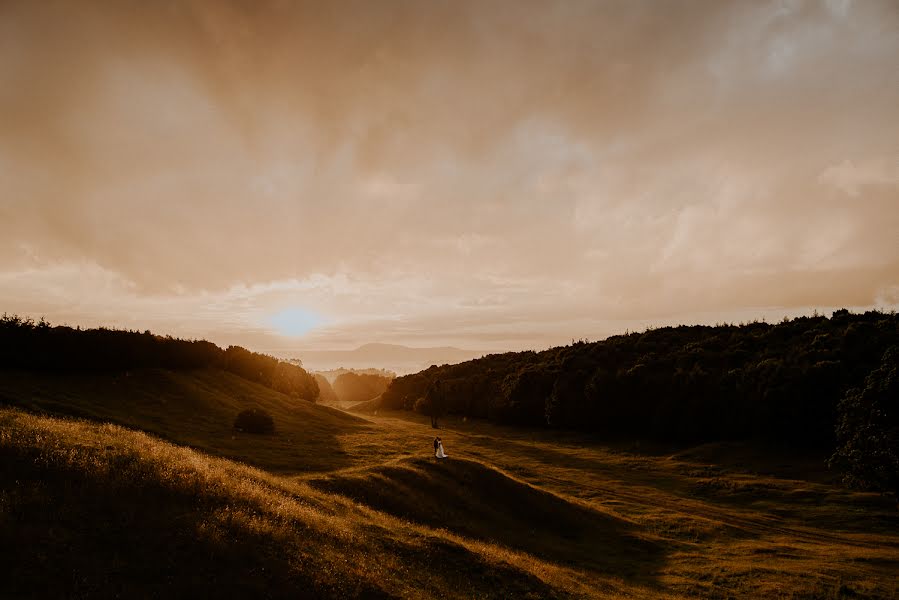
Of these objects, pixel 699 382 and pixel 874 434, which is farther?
pixel 699 382

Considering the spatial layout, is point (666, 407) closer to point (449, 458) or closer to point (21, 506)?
point (449, 458)

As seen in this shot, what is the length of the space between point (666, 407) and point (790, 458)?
17090 mm

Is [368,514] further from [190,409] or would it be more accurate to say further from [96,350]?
[96,350]

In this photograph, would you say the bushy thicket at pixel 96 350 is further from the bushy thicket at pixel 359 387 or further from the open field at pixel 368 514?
the bushy thicket at pixel 359 387

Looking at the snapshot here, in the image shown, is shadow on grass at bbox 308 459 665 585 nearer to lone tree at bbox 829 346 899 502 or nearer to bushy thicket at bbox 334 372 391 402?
lone tree at bbox 829 346 899 502

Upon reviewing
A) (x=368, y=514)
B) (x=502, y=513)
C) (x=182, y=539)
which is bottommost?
(x=502, y=513)

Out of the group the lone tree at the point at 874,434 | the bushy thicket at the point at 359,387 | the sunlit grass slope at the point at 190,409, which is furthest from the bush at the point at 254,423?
the bushy thicket at the point at 359,387

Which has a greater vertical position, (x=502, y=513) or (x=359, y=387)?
(x=502, y=513)

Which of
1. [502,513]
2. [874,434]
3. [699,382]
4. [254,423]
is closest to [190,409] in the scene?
[254,423]

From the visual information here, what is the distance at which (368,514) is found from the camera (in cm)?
2367

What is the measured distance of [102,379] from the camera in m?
49.6

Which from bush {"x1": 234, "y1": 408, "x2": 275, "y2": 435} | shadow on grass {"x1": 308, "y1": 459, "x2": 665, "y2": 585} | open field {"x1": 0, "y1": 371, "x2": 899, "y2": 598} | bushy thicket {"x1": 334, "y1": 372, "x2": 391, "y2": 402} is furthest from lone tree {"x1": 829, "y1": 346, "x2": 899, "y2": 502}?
bushy thicket {"x1": 334, "y1": 372, "x2": 391, "y2": 402}

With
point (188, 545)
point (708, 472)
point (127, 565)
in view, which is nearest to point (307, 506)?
point (188, 545)

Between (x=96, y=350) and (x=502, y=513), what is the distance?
155 feet
